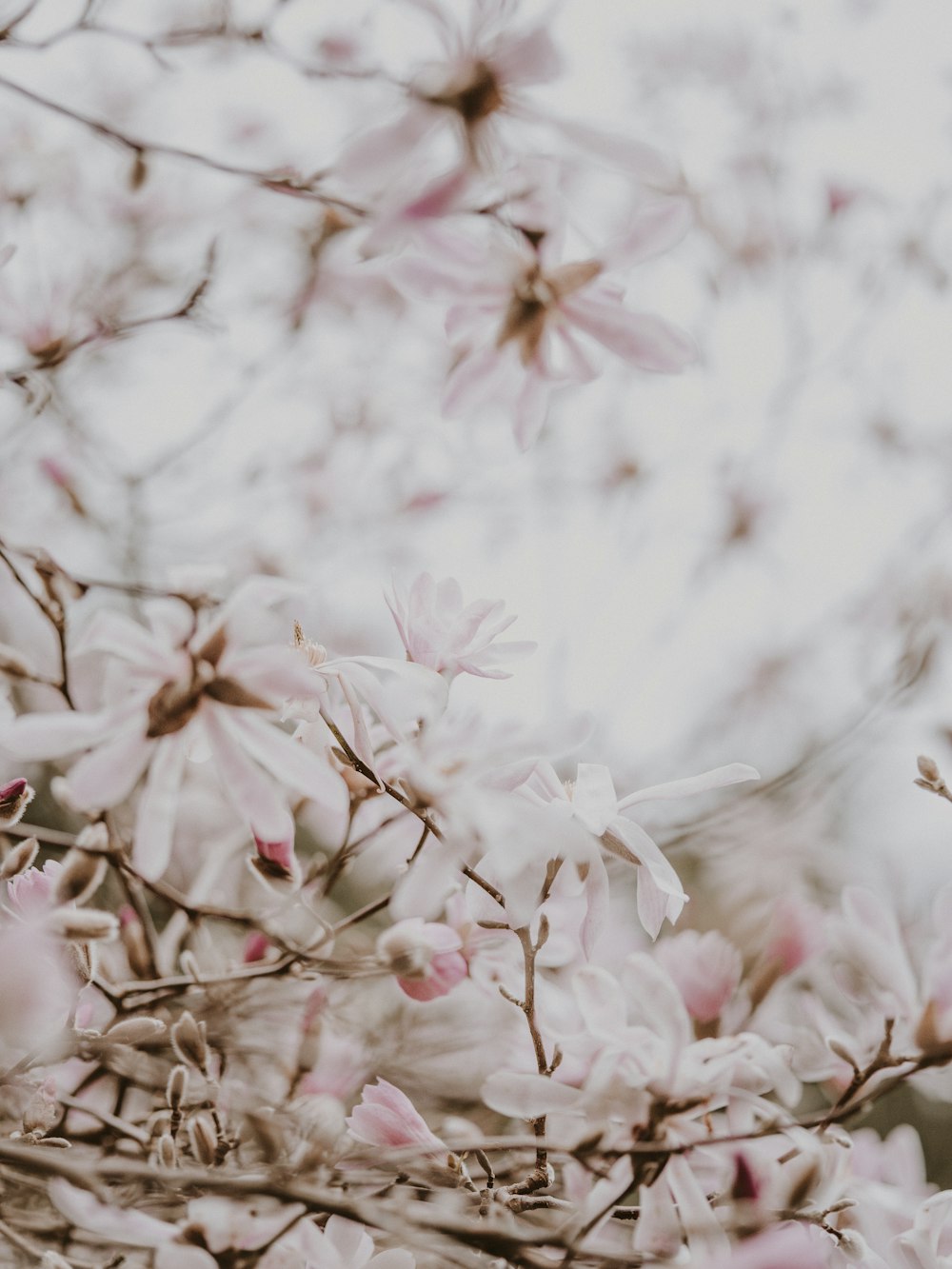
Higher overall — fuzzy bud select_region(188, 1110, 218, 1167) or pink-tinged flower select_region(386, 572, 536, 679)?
pink-tinged flower select_region(386, 572, 536, 679)

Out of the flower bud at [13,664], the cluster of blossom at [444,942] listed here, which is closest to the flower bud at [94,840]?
the cluster of blossom at [444,942]

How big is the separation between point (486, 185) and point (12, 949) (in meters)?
0.33

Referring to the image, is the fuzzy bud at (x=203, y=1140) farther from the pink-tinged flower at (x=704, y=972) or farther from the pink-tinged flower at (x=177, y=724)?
→ the pink-tinged flower at (x=704, y=972)

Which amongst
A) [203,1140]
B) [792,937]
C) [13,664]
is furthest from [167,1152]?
[792,937]

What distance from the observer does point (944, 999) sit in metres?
0.42

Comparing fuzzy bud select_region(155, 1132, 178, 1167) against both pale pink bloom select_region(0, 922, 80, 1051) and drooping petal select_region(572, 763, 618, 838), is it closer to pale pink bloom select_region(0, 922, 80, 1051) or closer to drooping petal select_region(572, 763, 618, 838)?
pale pink bloom select_region(0, 922, 80, 1051)

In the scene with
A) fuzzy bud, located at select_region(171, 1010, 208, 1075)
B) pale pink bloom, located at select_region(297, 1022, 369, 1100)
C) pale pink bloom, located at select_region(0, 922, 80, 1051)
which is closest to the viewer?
pale pink bloom, located at select_region(0, 922, 80, 1051)

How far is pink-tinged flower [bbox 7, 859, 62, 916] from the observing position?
42 cm

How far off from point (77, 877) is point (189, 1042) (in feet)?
0.34

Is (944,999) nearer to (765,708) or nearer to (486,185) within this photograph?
(486,185)

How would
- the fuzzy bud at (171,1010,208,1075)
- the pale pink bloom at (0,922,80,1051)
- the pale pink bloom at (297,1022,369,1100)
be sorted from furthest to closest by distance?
1. the pale pink bloom at (297,1022,369,1100)
2. the fuzzy bud at (171,1010,208,1075)
3. the pale pink bloom at (0,922,80,1051)

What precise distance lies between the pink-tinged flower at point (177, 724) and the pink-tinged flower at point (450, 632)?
95mm

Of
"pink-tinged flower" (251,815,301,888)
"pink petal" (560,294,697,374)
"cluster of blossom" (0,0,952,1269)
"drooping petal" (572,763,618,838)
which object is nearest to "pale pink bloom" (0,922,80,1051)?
"cluster of blossom" (0,0,952,1269)

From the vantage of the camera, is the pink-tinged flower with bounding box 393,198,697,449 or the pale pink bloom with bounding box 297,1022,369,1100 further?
the pale pink bloom with bounding box 297,1022,369,1100
